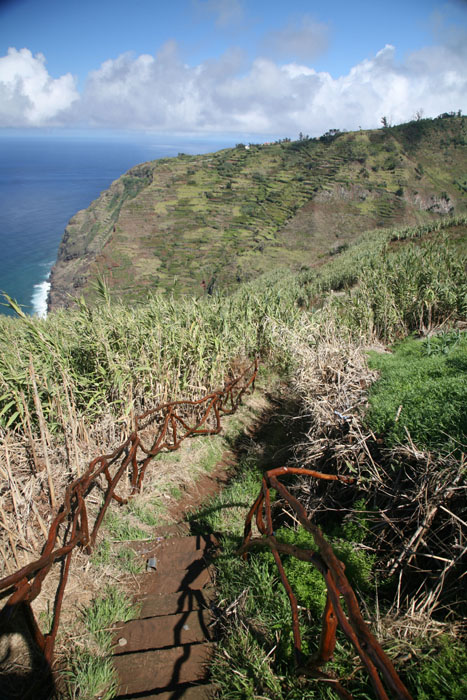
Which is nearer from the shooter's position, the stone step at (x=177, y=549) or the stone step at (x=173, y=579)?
the stone step at (x=173, y=579)

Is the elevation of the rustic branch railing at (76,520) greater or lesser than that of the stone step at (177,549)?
greater

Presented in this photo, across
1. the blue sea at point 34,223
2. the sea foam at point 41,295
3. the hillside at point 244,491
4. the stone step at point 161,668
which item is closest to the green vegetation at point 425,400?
the hillside at point 244,491

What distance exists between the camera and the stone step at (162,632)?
1917mm

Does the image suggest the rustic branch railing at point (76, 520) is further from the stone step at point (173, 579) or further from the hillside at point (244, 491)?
the stone step at point (173, 579)

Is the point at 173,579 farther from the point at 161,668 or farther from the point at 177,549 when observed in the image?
the point at 161,668

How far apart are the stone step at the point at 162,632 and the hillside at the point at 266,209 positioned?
45.6 metres

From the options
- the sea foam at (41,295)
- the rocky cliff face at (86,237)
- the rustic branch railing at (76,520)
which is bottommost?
the sea foam at (41,295)

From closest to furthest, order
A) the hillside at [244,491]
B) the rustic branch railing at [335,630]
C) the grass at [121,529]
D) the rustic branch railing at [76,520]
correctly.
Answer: the rustic branch railing at [335,630], the rustic branch railing at [76,520], the hillside at [244,491], the grass at [121,529]

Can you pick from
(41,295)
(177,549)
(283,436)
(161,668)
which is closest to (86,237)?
(41,295)

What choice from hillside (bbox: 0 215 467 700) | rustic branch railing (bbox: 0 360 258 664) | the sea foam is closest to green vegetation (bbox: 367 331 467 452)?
hillside (bbox: 0 215 467 700)

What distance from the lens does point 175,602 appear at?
222 cm

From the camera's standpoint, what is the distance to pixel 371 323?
6.09m

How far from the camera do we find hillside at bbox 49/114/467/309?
60.4 meters

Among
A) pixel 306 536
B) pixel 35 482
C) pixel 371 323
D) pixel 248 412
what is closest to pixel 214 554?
pixel 306 536
